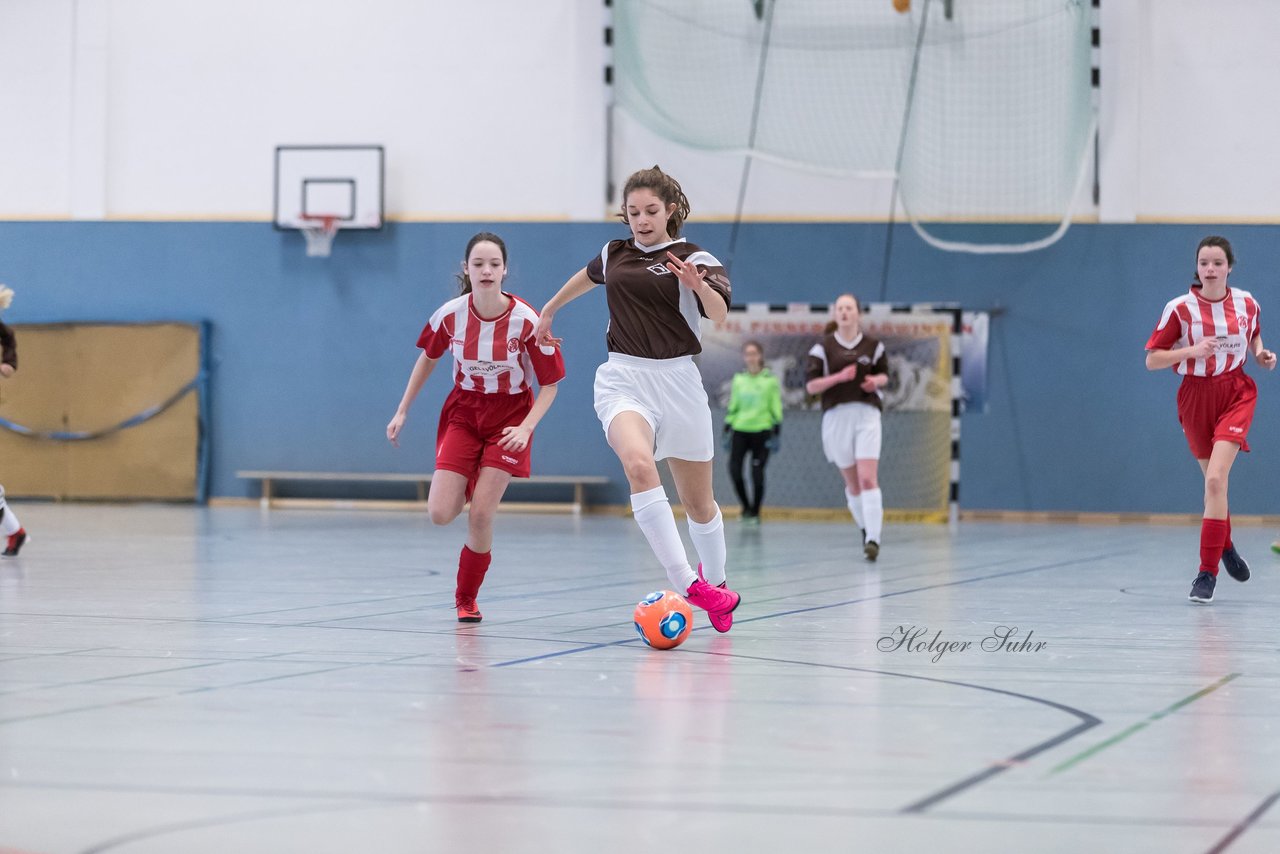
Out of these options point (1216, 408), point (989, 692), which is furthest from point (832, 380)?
point (989, 692)

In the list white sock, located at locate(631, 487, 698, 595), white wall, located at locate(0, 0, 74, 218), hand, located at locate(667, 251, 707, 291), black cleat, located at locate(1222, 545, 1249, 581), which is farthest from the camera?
white wall, located at locate(0, 0, 74, 218)

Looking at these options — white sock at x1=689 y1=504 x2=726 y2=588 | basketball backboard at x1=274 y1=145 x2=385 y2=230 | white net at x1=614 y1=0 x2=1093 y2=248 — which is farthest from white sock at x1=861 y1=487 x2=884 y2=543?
basketball backboard at x1=274 y1=145 x2=385 y2=230

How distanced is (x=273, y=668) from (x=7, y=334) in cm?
590

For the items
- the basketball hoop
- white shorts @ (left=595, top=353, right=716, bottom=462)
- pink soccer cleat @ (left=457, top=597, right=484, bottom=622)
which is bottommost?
pink soccer cleat @ (left=457, top=597, right=484, bottom=622)

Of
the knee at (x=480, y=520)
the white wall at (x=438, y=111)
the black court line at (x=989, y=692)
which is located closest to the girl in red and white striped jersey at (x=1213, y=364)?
the black court line at (x=989, y=692)

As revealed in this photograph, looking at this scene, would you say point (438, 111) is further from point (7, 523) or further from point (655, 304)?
point (655, 304)

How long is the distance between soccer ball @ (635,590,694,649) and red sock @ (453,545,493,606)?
1.12 metres

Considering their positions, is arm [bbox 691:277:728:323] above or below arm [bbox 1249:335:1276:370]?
above

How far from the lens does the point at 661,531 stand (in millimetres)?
5770

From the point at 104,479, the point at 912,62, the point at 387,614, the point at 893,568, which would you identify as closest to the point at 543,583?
the point at 387,614

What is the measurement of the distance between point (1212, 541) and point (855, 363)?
363cm

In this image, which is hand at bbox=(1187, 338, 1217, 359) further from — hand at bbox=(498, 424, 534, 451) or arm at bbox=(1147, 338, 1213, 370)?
hand at bbox=(498, 424, 534, 451)

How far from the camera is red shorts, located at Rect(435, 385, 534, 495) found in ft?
21.2

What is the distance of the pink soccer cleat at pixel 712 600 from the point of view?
5.78 meters
